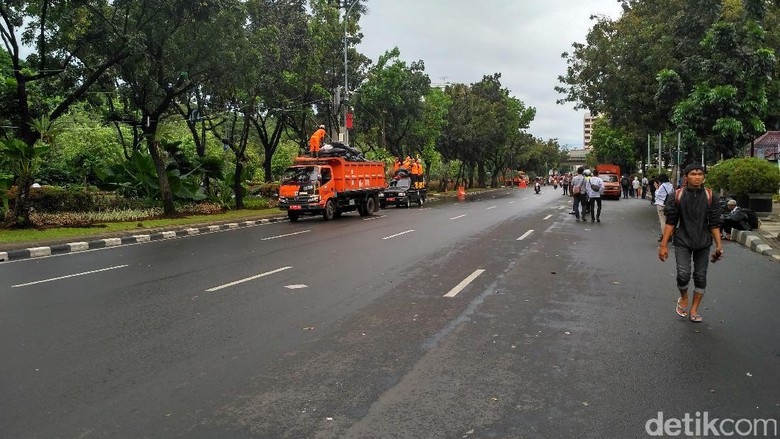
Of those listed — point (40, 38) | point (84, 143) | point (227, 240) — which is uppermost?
point (40, 38)

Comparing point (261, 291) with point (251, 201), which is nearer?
point (261, 291)

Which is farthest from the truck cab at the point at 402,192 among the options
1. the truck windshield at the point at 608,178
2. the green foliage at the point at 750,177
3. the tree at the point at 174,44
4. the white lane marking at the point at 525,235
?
the green foliage at the point at 750,177

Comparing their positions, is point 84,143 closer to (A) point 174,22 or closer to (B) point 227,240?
(A) point 174,22

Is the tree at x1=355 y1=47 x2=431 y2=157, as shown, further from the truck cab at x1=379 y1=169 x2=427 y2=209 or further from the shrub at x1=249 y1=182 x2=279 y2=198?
the shrub at x1=249 y1=182 x2=279 y2=198

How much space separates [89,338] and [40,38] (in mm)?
18928

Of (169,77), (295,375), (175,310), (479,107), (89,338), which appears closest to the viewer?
(295,375)

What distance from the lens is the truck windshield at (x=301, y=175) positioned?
909 inches

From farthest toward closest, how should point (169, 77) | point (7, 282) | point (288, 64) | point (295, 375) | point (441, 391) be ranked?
point (288, 64)
point (169, 77)
point (7, 282)
point (295, 375)
point (441, 391)

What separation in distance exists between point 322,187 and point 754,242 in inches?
581

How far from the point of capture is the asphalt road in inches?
164

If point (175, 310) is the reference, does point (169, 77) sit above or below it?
above

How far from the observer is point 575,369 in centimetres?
515

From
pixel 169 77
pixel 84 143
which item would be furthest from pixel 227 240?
pixel 84 143

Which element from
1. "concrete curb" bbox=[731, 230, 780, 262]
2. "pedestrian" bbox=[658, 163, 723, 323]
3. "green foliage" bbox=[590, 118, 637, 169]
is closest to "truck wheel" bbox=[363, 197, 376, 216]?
"concrete curb" bbox=[731, 230, 780, 262]
